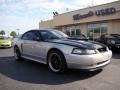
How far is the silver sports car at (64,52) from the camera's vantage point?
17.3 feet

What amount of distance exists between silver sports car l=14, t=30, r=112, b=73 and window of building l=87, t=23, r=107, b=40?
15.0 m

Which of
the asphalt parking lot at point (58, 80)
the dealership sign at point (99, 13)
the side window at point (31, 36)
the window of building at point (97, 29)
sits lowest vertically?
the asphalt parking lot at point (58, 80)

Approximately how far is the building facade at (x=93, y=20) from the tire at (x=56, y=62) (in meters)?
12.5

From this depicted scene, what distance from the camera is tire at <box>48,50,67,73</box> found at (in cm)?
562

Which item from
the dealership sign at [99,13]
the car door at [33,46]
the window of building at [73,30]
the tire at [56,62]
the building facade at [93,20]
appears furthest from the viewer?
the window of building at [73,30]

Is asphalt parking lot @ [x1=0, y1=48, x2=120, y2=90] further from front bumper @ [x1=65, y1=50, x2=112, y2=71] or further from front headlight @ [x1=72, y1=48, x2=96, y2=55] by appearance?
front headlight @ [x1=72, y1=48, x2=96, y2=55]

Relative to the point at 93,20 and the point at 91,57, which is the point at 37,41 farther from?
the point at 93,20

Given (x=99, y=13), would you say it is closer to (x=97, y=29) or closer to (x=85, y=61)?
(x=97, y=29)

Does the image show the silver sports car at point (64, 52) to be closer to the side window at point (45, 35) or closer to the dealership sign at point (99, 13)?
the side window at point (45, 35)

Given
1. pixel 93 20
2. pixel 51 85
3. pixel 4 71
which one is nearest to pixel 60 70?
pixel 51 85

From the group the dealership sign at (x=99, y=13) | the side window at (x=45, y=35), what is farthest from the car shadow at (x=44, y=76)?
the dealership sign at (x=99, y=13)

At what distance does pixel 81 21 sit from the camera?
79.4 feet

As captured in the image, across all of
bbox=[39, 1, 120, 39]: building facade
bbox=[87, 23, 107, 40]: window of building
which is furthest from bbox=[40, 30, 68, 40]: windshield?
bbox=[87, 23, 107, 40]: window of building

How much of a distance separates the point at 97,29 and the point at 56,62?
17.5 m
